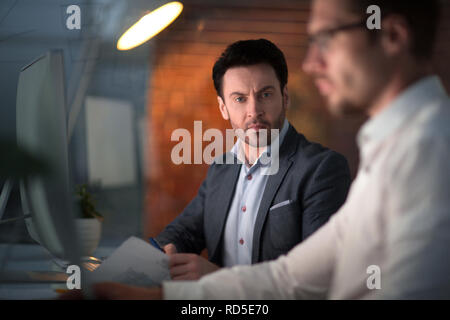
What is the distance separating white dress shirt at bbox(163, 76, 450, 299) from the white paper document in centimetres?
38

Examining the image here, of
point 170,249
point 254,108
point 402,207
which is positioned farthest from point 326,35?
point 170,249

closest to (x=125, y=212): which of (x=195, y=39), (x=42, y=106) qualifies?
(x=195, y=39)

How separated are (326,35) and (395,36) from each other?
0.29 feet

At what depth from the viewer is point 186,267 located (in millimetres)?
952

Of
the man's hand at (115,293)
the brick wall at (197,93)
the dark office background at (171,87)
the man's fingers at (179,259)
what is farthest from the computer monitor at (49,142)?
the brick wall at (197,93)

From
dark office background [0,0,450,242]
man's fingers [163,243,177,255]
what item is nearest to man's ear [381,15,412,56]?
man's fingers [163,243,177,255]

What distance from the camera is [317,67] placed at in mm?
619

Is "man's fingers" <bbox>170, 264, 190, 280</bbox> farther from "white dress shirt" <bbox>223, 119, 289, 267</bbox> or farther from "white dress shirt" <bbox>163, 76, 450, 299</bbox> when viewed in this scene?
"white dress shirt" <bbox>163, 76, 450, 299</bbox>

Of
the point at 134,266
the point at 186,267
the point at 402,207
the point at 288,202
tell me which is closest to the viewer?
the point at 402,207

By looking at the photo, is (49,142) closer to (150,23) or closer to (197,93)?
(150,23)

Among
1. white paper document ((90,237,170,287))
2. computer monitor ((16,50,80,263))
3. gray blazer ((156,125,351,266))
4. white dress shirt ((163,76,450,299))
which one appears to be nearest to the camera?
white dress shirt ((163,76,450,299))

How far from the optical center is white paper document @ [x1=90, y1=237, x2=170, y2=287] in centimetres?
83

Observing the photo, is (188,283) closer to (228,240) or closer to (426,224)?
(426,224)

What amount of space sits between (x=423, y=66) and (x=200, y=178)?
109 inches
